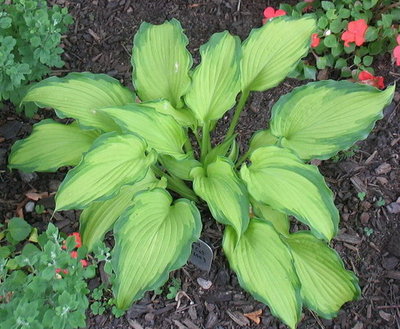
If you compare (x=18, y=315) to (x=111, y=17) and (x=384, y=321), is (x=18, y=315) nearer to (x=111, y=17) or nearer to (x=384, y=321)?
(x=384, y=321)

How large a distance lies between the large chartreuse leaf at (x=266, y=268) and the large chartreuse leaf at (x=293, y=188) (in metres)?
0.13

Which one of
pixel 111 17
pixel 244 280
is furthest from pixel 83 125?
pixel 111 17

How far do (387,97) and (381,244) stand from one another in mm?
680

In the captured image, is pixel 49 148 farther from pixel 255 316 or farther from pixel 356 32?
pixel 356 32

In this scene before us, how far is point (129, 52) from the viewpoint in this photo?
107 inches

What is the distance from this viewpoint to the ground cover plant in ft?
8.09

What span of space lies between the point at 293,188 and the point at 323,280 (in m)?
0.41

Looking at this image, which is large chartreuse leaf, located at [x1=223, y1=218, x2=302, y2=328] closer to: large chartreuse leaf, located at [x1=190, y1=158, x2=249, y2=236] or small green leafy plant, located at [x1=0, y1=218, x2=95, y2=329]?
large chartreuse leaf, located at [x1=190, y1=158, x2=249, y2=236]

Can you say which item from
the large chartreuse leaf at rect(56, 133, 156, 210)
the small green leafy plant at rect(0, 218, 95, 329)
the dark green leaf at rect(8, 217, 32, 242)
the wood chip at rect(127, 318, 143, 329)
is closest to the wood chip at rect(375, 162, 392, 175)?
the large chartreuse leaf at rect(56, 133, 156, 210)

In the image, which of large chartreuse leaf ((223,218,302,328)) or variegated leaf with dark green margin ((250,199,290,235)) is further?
variegated leaf with dark green margin ((250,199,290,235))

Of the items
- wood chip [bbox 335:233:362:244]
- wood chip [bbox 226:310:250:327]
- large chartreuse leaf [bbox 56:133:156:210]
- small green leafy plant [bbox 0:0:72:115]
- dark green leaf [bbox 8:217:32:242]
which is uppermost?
small green leafy plant [bbox 0:0:72:115]

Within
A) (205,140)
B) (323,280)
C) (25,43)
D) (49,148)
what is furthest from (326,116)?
(25,43)

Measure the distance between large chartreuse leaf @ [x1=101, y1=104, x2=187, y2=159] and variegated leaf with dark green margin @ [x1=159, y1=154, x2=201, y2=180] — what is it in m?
0.07

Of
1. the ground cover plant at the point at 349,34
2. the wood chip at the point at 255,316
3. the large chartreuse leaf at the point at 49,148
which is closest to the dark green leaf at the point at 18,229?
the large chartreuse leaf at the point at 49,148
